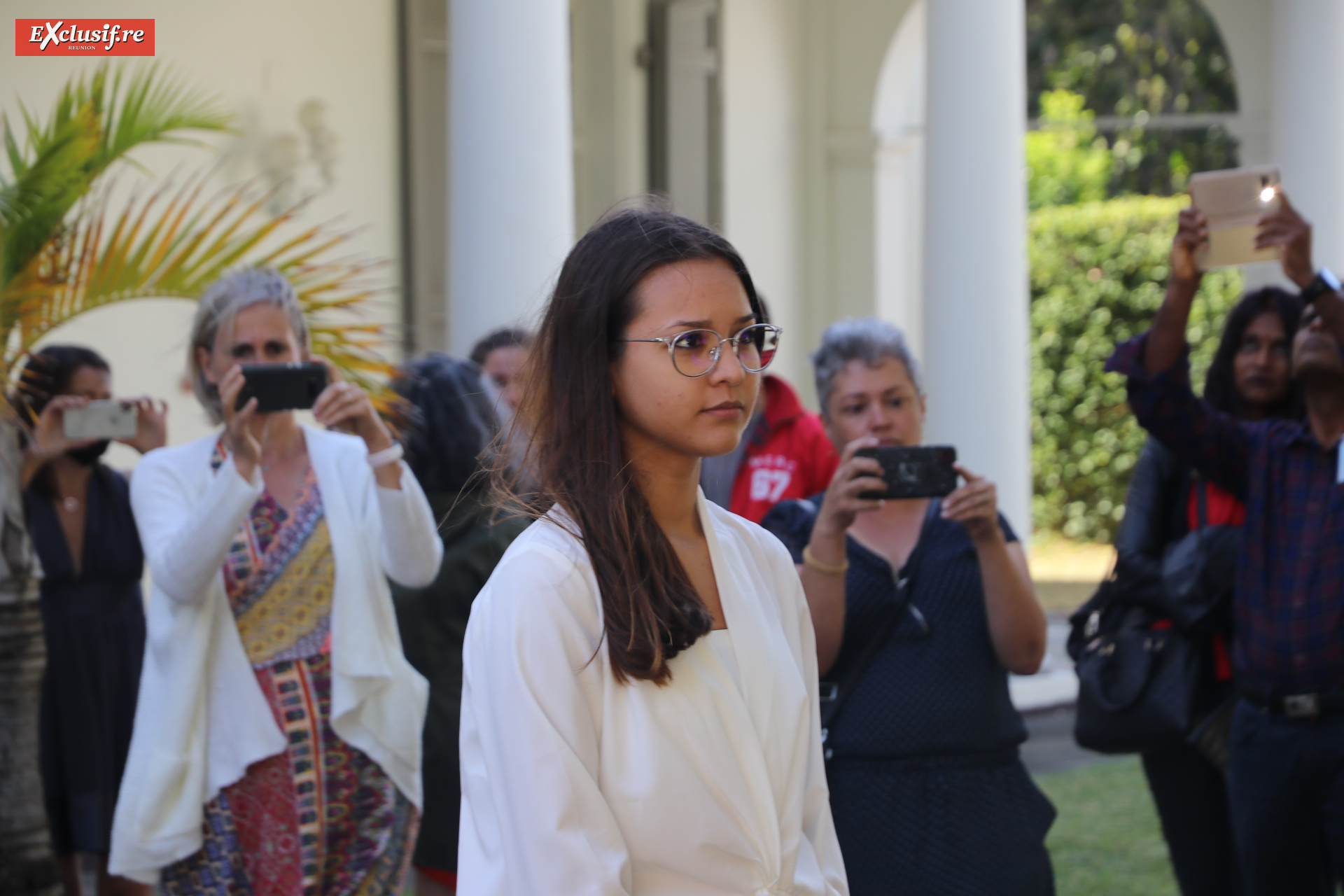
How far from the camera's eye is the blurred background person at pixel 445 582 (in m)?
3.98

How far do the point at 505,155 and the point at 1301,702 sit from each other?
160 inches

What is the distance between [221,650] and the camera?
3.26 metres

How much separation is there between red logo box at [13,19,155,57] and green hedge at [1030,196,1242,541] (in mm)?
12928

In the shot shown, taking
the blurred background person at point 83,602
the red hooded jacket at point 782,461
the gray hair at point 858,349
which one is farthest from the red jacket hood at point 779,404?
the blurred background person at point 83,602

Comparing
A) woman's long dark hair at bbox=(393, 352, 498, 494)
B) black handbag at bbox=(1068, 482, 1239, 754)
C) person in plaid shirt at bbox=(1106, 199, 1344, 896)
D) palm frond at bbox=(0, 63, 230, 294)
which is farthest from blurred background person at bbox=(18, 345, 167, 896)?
person in plaid shirt at bbox=(1106, 199, 1344, 896)

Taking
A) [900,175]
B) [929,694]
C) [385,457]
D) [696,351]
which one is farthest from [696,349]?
[900,175]

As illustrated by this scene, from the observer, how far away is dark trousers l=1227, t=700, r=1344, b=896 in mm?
3551

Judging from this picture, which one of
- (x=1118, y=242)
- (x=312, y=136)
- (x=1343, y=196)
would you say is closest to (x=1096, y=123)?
(x=1118, y=242)

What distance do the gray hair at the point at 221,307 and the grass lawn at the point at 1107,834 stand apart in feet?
11.6

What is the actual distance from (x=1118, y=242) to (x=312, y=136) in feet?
34.3

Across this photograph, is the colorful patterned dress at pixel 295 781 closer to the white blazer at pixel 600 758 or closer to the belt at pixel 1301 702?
the white blazer at pixel 600 758

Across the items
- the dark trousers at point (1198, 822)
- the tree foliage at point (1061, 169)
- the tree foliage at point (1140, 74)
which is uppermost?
the tree foliage at point (1140, 74)

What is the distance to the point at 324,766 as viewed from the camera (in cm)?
329

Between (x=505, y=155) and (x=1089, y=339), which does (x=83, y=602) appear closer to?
(x=505, y=155)
